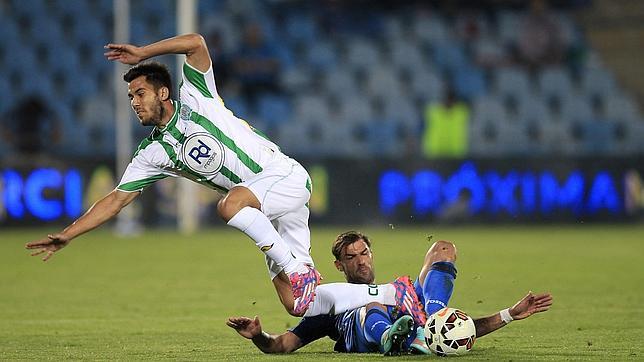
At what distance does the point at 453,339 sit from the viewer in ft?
19.8

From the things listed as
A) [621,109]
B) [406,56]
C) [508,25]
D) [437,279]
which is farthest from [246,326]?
[508,25]

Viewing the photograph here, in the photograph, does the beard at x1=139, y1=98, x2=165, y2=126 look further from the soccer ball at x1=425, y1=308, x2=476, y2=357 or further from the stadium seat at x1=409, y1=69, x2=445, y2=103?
the stadium seat at x1=409, y1=69, x2=445, y2=103

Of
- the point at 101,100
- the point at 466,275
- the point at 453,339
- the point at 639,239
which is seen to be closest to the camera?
the point at 453,339

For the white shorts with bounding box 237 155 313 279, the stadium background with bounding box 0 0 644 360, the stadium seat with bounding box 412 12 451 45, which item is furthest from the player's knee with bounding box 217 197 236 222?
the stadium seat with bounding box 412 12 451 45

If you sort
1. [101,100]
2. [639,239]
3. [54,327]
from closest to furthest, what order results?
[54,327]
[639,239]
[101,100]

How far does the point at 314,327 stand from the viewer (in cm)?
654

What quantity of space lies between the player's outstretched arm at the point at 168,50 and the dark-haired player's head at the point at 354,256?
1.24 meters

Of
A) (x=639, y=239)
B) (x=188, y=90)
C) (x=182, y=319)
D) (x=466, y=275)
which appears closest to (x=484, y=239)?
(x=639, y=239)

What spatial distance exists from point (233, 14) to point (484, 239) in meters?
7.07

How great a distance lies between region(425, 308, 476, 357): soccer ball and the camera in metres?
6.04

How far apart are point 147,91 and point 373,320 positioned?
1.77 metres

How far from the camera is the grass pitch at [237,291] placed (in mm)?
6703

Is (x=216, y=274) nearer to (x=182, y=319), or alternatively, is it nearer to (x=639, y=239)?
(x=182, y=319)

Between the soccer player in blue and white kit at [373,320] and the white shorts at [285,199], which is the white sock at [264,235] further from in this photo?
the soccer player in blue and white kit at [373,320]
